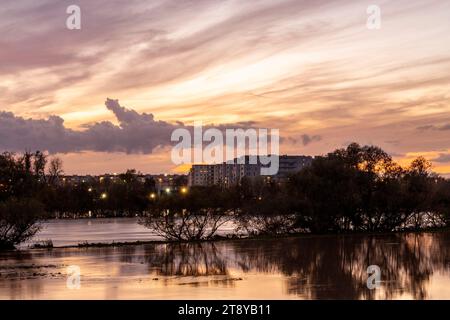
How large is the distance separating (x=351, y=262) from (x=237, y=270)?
640 cm

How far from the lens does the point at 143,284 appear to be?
28.3m

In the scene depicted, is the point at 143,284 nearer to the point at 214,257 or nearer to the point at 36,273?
the point at 36,273

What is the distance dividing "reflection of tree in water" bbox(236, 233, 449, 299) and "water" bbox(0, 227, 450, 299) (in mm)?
39

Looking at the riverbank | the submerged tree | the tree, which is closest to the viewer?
the tree

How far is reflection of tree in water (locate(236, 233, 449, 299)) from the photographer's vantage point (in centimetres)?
2586

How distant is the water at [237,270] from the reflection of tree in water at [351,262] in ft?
0.13

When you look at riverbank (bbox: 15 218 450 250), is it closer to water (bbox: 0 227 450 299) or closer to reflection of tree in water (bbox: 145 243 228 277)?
water (bbox: 0 227 450 299)

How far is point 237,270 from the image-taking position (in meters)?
32.9

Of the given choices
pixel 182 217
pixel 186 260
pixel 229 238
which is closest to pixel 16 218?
pixel 182 217

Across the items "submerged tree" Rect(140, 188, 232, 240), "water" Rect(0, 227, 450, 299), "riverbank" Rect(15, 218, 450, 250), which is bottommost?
"water" Rect(0, 227, 450, 299)

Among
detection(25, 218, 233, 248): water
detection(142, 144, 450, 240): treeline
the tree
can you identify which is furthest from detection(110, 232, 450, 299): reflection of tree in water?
detection(25, 218, 233, 248): water

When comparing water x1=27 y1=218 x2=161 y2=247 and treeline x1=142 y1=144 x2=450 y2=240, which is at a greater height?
treeline x1=142 y1=144 x2=450 y2=240
